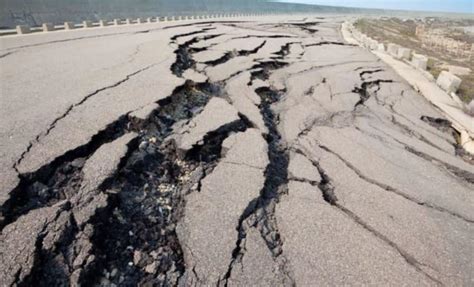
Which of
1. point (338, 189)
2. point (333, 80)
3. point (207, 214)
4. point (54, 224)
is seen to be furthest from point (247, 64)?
point (54, 224)

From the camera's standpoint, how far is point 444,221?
103 inches

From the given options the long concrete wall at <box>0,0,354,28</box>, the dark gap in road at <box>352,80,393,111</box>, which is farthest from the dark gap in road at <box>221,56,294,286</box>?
the long concrete wall at <box>0,0,354,28</box>

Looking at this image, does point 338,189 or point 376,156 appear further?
point 376,156

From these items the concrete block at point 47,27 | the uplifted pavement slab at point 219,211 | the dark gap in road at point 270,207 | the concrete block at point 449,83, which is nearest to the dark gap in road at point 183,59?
the dark gap in road at point 270,207

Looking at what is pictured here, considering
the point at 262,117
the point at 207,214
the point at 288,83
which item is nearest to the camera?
the point at 207,214

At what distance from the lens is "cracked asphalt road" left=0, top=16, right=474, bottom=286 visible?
2.02m

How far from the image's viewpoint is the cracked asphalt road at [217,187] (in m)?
2.02

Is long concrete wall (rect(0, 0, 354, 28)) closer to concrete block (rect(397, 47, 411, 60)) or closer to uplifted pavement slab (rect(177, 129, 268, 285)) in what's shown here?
concrete block (rect(397, 47, 411, 60))

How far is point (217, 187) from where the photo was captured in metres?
2.72

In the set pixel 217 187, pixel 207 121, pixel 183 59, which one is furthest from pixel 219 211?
pixel 183 59

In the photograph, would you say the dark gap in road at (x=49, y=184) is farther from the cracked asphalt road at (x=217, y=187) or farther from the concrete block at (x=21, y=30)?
the concrete block at (x=21, y=30)

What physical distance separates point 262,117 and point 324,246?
2183mm

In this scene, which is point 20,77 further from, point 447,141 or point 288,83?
point 447,141

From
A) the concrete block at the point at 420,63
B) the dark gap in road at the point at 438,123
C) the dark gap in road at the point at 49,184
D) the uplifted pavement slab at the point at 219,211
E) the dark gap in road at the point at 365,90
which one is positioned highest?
the dark gap in road at the point at 49,184
